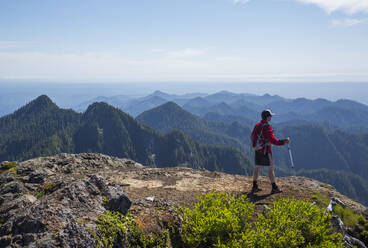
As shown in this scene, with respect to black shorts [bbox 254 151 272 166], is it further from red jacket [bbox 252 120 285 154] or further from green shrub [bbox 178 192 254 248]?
green shrub [bbox 178 192 254 248]

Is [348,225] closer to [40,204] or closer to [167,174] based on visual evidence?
[167,174]

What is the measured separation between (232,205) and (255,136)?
593cm

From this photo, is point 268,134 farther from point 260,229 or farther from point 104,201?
point 104,201

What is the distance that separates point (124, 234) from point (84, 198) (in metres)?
1.96

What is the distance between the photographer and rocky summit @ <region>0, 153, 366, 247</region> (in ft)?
18.1

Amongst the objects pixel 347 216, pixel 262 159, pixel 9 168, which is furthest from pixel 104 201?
pixel 9 168

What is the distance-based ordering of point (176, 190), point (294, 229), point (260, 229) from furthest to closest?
point (176, 190)
point (294, 229)
point (260, 229)

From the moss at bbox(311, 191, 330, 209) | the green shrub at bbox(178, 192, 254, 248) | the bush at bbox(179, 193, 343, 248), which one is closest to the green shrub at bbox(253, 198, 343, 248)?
the bush at bbox(179, 193, 343, 248)

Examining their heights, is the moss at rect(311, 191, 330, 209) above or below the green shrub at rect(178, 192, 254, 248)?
below

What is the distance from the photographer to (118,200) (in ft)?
24.8

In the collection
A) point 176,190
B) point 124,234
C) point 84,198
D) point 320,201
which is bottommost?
point 176,190

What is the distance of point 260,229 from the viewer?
6574 millimetres

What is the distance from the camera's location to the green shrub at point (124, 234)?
5750 millimetres

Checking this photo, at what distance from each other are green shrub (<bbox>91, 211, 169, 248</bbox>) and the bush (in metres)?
1.02
